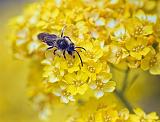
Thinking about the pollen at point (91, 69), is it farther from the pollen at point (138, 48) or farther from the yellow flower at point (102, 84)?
the pollen at point (138, 48)

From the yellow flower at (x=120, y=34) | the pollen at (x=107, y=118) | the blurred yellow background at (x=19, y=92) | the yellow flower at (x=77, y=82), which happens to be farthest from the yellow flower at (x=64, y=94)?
the blurred yellow background at (x=19, y=92)

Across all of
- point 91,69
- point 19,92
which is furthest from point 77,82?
point 19,92

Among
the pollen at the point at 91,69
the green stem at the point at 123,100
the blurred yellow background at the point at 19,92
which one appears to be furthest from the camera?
the blurred yellow background at the point at 19,92

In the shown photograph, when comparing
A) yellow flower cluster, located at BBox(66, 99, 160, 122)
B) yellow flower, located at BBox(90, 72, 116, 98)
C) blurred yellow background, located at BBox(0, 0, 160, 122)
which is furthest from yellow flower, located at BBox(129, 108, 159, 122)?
blurred yellow background, located at BBox(0, 0, 160, 122)

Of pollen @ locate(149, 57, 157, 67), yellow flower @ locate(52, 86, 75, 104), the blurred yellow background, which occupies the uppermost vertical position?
pollen @ locate(149, 57, 157, 67)

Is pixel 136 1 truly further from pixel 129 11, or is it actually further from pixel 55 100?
pixel 55 100

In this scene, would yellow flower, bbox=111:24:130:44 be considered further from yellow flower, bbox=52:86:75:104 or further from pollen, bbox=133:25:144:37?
yellow flower, bbox=52:86:75:104

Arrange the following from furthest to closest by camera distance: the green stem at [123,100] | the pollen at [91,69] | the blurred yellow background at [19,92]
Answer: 1. the blurred yellow background at [19,92]
2. the green stem at [123,100]
3. the pollen at [91,69]
